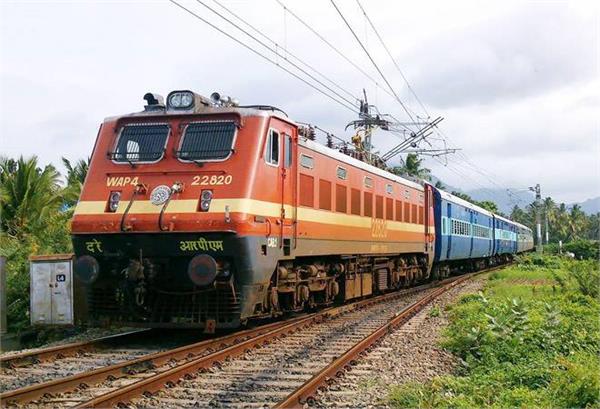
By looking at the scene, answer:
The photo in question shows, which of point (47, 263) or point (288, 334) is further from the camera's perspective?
point (47, 263)

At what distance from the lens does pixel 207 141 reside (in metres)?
10.4

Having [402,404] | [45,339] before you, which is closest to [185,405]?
[402,404]

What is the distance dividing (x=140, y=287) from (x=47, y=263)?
320 centimetres

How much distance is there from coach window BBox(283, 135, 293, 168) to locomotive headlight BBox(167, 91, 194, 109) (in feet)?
5.24

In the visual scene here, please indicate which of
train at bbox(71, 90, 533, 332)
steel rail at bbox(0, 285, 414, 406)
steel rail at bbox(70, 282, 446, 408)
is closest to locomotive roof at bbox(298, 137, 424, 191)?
train at bbox(71, 90, 533, 332)

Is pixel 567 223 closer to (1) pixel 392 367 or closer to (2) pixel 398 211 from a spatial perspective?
(2) pixel 398 211

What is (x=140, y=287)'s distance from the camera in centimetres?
966

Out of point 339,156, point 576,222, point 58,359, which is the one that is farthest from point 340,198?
point 576,222

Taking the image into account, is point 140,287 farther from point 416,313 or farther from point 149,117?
point 416,313

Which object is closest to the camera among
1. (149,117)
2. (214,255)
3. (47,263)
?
(214,255)

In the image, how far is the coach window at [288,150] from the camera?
11016 millimetres

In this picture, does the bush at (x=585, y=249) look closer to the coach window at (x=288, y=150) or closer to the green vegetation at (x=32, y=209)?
the green vegetation at (x=32, y=209)

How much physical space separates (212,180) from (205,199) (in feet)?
1.07

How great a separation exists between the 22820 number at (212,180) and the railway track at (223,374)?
88.8 inches
